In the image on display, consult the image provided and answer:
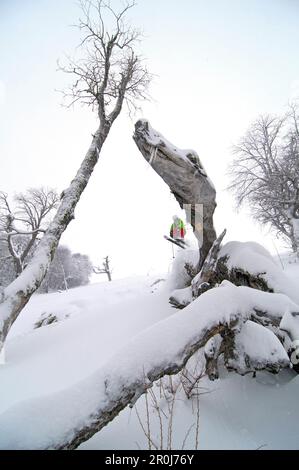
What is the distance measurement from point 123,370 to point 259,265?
258cm

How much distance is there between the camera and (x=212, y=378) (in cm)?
276

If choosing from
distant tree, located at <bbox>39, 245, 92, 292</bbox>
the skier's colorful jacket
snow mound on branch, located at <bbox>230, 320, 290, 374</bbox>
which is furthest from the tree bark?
distant tree, located at <bbox>39, 245, 92, 292</bbox>

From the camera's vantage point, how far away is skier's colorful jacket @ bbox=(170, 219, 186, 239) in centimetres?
913

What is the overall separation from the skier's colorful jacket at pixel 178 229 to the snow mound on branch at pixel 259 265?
476cm

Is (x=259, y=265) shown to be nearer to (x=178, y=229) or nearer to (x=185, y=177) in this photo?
(x=185, y=177)

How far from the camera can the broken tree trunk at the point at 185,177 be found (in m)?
3.72

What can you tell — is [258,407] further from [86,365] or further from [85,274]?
[85,274]

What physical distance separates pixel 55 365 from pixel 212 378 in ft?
7.93

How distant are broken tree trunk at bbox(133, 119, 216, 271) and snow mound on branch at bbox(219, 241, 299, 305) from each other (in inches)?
19.0

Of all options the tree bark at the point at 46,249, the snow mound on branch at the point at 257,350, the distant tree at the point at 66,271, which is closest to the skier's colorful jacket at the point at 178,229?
the tree bark at the point at 46,249

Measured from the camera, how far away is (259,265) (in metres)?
3.49

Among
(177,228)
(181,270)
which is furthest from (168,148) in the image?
(177,228)

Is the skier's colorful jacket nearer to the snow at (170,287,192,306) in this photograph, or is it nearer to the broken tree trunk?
the broken tree trunk
